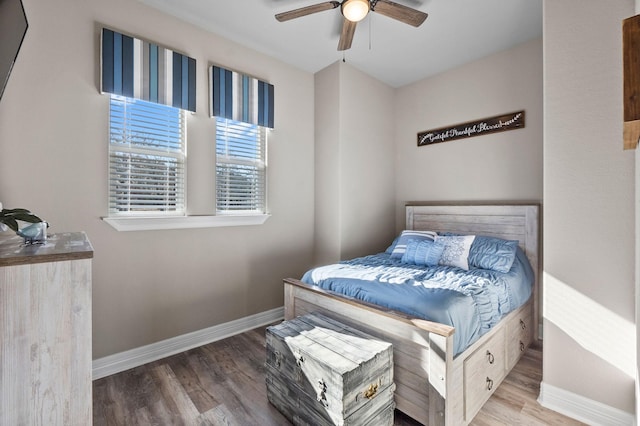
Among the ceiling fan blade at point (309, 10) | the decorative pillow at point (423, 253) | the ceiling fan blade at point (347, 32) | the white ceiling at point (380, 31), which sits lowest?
the decorative pillow at point (423, 253)

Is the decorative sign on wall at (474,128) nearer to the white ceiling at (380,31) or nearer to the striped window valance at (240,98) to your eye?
the white ceiling at (380,31)

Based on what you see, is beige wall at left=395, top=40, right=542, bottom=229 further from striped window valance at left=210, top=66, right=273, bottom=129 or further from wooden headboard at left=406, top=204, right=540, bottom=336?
striped window valance at left=210, top=66, right=273, bottom=129

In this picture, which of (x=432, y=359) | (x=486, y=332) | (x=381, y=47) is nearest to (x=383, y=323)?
(x=432, y=359)

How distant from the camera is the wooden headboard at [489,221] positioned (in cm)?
282

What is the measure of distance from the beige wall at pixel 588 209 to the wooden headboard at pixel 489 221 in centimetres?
101

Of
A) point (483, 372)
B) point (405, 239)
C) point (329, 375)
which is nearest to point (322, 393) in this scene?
point (329, 375)

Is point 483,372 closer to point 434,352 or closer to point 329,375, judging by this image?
point 434,352

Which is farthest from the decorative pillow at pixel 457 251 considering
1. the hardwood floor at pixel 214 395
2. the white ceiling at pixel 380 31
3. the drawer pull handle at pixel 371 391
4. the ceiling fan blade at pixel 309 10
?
the ceiling fan blade at pixel 309 10

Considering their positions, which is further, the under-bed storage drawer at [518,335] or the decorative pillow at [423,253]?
the decorative pillow at [423,253]

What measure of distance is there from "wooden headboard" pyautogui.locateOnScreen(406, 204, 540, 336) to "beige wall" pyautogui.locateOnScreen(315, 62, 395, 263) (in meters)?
0.51

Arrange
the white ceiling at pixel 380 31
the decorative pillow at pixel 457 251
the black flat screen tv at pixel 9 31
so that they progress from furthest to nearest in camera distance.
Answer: the decorative pillow at pixel 457 251 < the white ceiling at pixel 380 31 < the black flat screen tv at pixel 9 31

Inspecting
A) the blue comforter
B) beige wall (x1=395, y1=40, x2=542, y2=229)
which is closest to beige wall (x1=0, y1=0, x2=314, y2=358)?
the blue comforter

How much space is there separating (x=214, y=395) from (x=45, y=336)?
1.41 meters

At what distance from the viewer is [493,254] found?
103 inches
